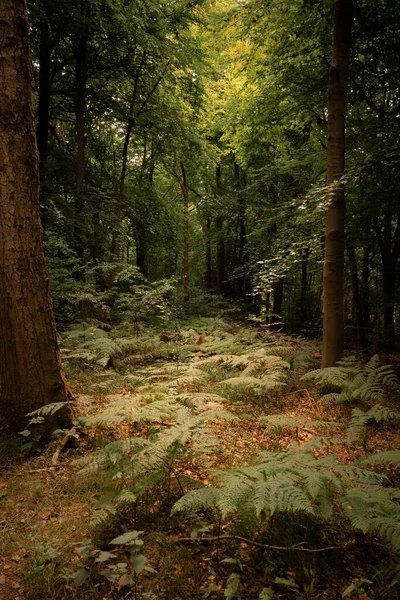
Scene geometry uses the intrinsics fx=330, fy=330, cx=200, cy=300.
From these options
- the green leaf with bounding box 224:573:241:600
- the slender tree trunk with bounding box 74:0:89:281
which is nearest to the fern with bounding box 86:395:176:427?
the green leaf with bounding box 224:573:241:600

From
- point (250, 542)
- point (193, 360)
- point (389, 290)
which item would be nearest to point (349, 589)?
point (250, 542)

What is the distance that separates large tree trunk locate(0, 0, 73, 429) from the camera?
3633mm

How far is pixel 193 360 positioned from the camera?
7.59 meters

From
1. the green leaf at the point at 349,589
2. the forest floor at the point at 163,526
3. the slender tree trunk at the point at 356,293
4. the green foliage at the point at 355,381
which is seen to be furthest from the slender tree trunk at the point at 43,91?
the green leaf at the point at 349,589

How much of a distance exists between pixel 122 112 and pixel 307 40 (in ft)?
22.2

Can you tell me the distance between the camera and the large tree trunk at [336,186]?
214 inches

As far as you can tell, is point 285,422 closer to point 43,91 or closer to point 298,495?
point 298,495

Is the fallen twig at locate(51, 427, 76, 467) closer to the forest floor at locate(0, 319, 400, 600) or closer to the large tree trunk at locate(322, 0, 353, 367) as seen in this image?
the forest floor at locate(0, 319, 400, 600)

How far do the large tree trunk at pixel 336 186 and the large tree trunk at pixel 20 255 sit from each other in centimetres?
432

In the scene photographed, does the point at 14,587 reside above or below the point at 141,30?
below

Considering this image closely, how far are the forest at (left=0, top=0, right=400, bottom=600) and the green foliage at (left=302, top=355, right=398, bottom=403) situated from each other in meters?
0.05

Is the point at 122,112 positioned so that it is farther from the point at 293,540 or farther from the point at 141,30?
the point at 293,540

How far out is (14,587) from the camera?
7.61 ft

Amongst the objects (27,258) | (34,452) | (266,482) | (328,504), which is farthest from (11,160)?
(328,504)
